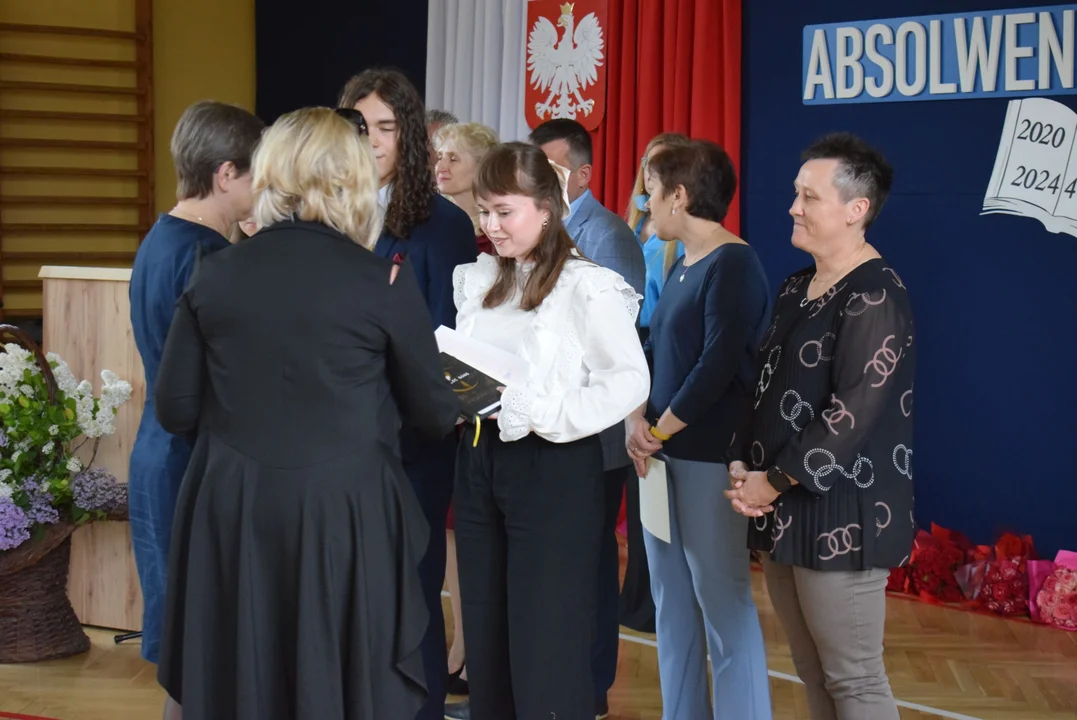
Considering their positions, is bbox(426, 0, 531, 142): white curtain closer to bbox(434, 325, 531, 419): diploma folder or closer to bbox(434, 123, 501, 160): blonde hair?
bbox(434, 123, 501, 160): blonde hair

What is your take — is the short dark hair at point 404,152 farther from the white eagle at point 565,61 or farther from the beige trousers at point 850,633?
the white eagle at point 565,61

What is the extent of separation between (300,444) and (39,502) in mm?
2012

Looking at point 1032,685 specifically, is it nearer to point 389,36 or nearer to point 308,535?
point 308,535

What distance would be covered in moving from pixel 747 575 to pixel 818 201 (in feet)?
2.89

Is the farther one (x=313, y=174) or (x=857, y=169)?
(x=857, y=169)

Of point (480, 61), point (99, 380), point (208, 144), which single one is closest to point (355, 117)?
point (208, 144)

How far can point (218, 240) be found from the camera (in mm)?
2473

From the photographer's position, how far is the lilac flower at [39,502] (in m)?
3.49

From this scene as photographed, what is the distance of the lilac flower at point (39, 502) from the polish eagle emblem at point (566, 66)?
2985 millimetres

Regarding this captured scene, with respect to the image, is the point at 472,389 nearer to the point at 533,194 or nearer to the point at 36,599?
the point at 533,194

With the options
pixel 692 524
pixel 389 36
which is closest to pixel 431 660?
pixel 692 524

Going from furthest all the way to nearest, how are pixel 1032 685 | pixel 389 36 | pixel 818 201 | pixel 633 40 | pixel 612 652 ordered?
pixel 389 36 < pixel 633 40 < pixel 1032 685 < pixel 612 652 < pixel 818 201

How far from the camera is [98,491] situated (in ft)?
12.0

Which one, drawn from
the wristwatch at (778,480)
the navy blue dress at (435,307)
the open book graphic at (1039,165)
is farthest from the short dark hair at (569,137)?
the wristwatch at (778,480)
